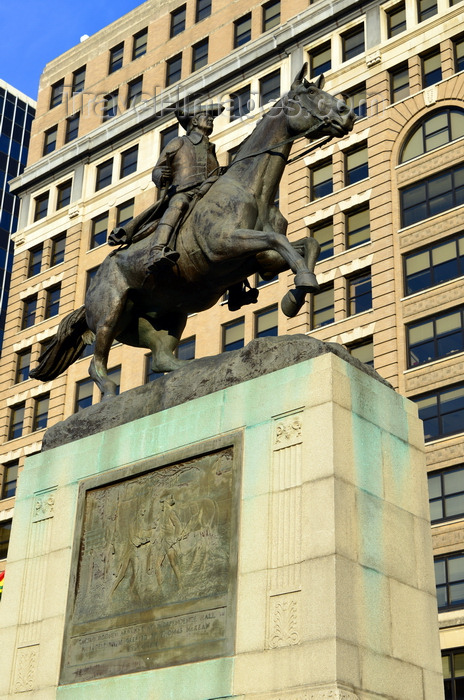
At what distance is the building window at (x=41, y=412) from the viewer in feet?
207

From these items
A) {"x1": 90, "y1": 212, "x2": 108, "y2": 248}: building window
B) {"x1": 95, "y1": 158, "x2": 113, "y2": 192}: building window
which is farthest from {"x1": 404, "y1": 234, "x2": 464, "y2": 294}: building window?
{"x1": 95, "y1": 158, "x2": 113, "y2": 192}: building window

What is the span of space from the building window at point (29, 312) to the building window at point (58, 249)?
2468 millimetres

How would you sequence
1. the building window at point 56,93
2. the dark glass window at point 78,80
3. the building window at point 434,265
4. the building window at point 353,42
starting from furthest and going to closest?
the building window at point 56,93, the dark glass window at point 78,80, the building window at point 353,42, the building window at point 434,265

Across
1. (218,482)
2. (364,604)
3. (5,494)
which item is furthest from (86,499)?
(5,494)

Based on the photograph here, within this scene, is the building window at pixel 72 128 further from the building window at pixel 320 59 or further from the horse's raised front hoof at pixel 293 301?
the horse's raised front hoof at pixel 293 301

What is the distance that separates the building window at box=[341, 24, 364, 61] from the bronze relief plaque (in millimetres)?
45254

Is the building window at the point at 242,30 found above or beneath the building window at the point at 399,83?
above

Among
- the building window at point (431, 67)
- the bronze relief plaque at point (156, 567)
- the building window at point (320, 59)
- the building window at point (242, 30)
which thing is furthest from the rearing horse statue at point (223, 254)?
the building window at point (242, 30)

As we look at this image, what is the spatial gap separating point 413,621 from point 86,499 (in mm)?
5049

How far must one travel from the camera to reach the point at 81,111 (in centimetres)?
7312

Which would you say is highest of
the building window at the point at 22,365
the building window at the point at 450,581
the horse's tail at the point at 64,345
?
the building window at the point at 22,365

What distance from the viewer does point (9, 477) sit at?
207 feet

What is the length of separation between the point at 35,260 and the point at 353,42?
24.9 m

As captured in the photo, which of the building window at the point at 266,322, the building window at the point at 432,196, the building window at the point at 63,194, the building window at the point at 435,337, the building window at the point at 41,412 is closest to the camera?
the building window at the point at 435,337
